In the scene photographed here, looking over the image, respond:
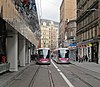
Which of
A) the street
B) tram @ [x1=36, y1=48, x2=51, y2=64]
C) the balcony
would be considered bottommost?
the street

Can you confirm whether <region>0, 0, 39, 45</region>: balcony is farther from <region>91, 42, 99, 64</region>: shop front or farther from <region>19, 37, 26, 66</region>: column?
<region>91, 42, 99, 64</region>: shop front

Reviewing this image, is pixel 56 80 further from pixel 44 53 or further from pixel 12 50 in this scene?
pixel 44 53

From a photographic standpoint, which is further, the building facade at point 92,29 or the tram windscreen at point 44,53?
the building facade at point 92,29

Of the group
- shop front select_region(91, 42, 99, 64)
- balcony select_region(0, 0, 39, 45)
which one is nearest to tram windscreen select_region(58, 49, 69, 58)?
shop front select_region(91, 42, 99, 64)

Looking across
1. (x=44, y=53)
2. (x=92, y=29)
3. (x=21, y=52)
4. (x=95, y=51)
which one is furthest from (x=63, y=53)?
(x=21, y=52)

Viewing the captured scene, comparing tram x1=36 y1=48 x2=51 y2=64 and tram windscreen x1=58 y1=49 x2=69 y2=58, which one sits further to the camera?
tram windscreen x1=58 y1=49 x2=69 y2=58

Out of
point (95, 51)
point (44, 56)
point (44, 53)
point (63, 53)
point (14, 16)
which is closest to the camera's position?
point (14, 16)

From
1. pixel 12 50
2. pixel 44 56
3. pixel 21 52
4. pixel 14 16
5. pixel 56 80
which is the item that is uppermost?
pixel 14 16

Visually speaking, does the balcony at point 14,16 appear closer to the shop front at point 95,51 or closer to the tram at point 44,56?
the tram at point 44,56

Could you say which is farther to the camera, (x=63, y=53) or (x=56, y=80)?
(x=63, y=53)

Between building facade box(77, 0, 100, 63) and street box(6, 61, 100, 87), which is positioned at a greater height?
building facade box(77, 0, 100, 63)

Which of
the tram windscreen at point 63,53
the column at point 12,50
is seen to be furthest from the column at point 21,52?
→ the tram windscreen at point 63,53

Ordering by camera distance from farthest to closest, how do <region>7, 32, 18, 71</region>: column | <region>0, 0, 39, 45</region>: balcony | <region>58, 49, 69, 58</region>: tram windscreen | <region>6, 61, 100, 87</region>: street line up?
<region>58, 49, 69, 58</region>: tram windscreen → <region>7, 32, 18, 71</region>: column → <region>0, 0, 39, 45</region>: balcony → <region>6, 61, 100, 87</region>: street

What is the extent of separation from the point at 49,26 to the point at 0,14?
7053 inches
